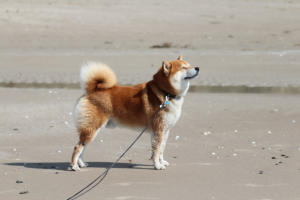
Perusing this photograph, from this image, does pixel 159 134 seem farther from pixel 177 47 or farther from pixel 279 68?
pixel 177 47

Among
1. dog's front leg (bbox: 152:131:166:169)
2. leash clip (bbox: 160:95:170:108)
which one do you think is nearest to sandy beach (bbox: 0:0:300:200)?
dog's front leg (bbox: 152:131:166:169)

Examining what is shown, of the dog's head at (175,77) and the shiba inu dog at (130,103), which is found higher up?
the dog's head at (175,77)

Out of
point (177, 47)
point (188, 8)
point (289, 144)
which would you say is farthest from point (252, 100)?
point (188, 8)

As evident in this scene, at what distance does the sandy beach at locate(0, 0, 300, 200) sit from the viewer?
7152 mm

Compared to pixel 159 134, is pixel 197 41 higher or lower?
lower

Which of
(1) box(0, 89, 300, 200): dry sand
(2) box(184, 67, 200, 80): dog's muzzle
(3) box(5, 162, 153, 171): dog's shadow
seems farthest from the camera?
(3) box(5, 162, 153, 171): dog's shadow

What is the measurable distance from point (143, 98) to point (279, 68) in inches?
405

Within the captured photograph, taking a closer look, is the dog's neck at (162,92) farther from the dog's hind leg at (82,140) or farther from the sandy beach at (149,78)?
the sandy beach at (149,78)

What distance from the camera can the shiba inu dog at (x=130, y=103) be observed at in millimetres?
7566

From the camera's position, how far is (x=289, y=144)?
894 cm

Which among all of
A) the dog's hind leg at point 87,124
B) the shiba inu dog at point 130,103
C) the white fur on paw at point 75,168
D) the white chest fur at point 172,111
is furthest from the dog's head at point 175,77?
the white fur on paw at point 75,168

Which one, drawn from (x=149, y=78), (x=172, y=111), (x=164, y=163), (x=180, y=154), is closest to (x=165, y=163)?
(x=164, y=163)

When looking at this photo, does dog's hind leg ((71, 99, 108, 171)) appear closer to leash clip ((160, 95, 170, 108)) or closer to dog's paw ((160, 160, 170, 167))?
leash clip ((160, 95, 170, 108))

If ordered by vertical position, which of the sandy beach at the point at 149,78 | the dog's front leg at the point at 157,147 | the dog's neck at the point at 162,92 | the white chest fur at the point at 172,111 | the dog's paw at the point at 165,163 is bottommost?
the sandy beach at the point at 149,78
